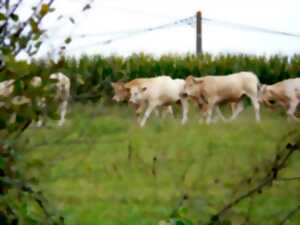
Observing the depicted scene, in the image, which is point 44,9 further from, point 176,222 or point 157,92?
point 157,92

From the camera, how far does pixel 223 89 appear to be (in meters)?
27.8

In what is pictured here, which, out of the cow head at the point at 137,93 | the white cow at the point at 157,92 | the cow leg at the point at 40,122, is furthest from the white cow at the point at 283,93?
the cow leg at the point at 40,122

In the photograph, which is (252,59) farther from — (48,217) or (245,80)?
(48,217)

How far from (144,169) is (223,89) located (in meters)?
24.1

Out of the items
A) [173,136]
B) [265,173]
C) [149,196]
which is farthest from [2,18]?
[173,136]

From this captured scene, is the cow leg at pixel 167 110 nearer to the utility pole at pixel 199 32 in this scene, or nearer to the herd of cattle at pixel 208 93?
the herd of cattle at pixel 208 93

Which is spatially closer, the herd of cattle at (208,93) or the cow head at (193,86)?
the herd of cattle at (208,93)

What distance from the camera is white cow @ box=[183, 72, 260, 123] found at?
91.1 feet

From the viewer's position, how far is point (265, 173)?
10.5 ft

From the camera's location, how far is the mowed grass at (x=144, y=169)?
313 cm

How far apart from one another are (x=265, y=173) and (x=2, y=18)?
90 cm

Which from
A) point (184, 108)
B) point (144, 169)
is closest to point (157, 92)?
point (184, 108)

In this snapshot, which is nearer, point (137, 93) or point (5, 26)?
point (5, 26)

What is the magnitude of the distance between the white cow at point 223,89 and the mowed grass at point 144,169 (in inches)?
30.6
